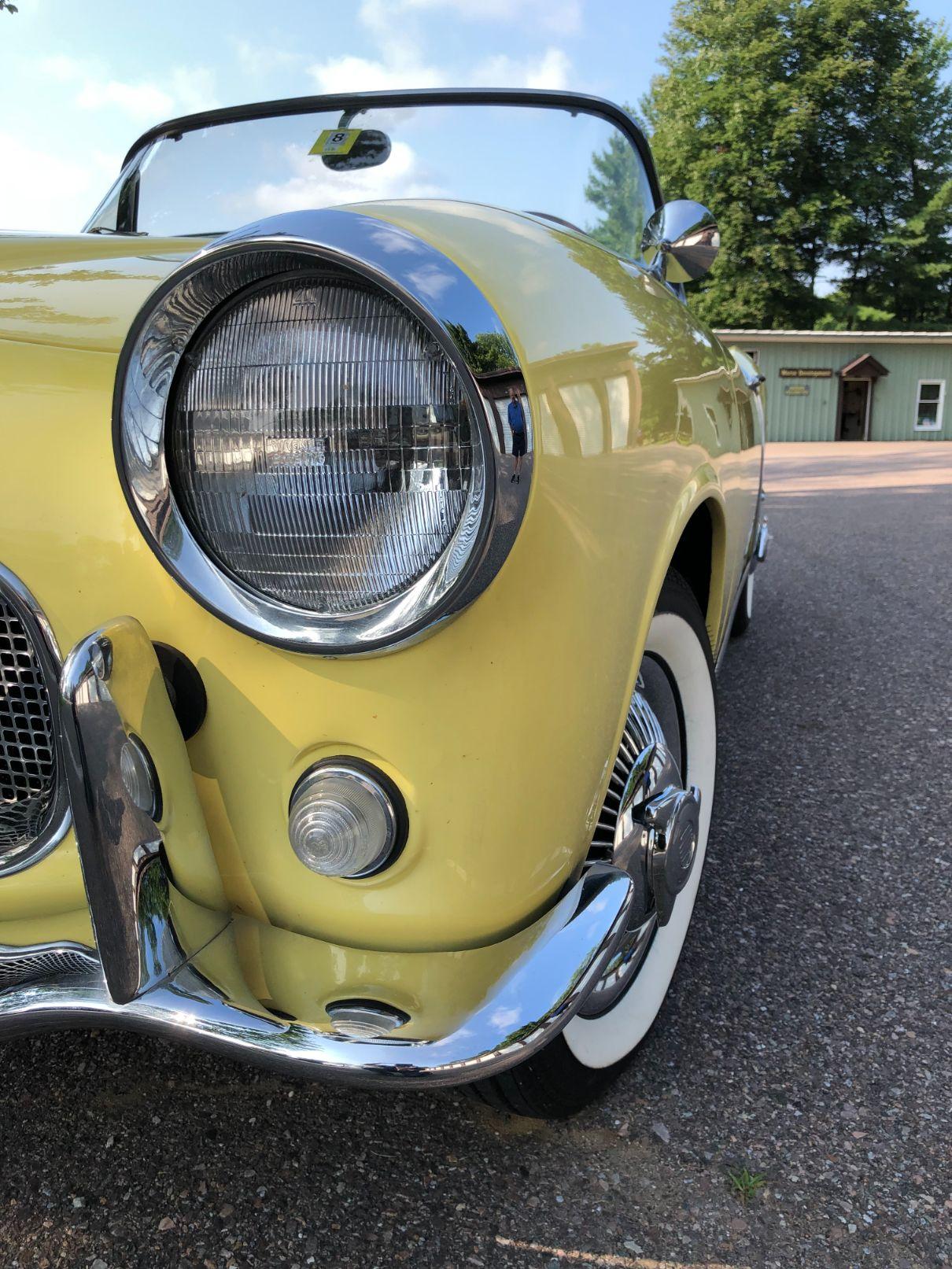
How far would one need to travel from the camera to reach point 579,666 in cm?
106

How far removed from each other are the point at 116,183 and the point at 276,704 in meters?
2.08

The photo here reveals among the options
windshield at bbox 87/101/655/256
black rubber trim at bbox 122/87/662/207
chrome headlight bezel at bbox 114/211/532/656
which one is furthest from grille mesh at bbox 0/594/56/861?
black rubber trim at bbox 122/87/662/207

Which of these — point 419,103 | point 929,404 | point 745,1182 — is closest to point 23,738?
point 745,1182

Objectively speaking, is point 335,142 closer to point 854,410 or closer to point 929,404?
point 854,410

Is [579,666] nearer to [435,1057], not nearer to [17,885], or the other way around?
[435,1057]

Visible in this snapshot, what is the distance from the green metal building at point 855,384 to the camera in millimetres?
21844

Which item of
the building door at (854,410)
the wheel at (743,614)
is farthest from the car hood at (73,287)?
the building door at (854,410)

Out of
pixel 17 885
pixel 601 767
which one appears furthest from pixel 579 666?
pixel 17 885

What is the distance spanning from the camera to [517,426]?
91cm

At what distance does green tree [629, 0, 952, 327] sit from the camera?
28.8m

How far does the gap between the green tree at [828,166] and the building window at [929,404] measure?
22.3 feet

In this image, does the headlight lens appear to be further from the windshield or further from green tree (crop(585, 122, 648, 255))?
green tree (crop(585, 122, 648, 255))

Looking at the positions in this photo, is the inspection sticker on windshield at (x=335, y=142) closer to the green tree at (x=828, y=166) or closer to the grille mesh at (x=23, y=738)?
the grille mesh at (x=23, y=738)

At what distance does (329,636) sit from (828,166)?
33435mm
